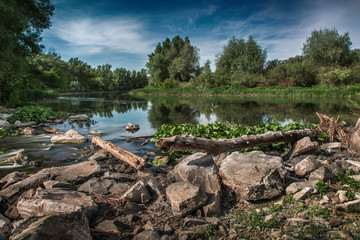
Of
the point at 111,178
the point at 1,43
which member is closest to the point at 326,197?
the point at 111,178

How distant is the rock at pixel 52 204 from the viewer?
10.0 ft

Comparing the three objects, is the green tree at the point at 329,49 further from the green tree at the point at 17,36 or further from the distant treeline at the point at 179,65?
the green tree at the point at 17,36

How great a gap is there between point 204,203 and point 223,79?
52.4m

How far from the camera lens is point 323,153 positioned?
6430mm

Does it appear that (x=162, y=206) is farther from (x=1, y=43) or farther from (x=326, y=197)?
(x=1, y=43)

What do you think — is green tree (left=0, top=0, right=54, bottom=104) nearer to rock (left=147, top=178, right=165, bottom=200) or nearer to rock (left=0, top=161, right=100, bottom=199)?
rock (left=0, top=161, right=100, bottom=199)

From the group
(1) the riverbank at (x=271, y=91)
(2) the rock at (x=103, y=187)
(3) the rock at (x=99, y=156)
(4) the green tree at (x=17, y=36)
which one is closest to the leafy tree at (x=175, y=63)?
(1) the riverbank at (x=271, y=91)

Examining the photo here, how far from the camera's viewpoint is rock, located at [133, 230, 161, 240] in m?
3.00

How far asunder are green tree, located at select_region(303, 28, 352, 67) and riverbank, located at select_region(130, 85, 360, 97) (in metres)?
11.8

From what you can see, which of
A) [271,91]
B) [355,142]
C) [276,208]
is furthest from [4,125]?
[271,91]

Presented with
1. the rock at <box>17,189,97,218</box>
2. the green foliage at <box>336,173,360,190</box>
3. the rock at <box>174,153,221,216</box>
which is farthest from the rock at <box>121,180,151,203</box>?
the green foliage at <box>336,173,360,190</box>

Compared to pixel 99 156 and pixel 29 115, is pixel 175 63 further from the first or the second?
pixel 99 156

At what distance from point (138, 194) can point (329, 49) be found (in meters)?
57.6

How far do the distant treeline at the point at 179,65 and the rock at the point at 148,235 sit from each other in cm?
1604
